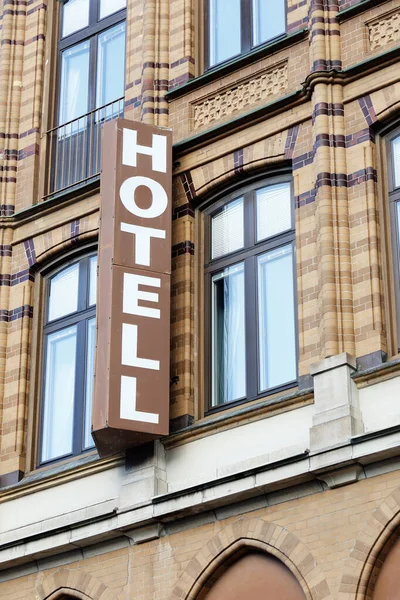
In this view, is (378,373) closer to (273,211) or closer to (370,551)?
(370,551)

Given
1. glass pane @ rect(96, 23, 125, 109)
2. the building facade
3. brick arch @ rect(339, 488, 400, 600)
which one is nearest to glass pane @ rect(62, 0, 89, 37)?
the building facade

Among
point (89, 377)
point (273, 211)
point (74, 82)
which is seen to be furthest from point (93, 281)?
point (74, 82)

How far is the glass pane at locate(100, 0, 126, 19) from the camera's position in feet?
74.6

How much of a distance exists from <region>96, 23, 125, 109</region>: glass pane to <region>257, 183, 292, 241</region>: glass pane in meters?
3.87

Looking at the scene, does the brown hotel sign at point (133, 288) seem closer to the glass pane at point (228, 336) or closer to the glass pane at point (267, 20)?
the glass pane at point (228, 336)

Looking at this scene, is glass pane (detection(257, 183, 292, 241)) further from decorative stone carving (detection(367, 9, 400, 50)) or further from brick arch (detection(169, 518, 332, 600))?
brick arch (detection(169, 518, 332, 600))

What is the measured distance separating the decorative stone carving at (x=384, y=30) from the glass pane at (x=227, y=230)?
279 centimetres

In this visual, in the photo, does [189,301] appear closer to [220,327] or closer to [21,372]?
[220,327]

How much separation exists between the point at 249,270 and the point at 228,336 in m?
0.92

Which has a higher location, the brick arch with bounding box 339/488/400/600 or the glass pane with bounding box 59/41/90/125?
the glass pane with bounding box 59/41/90/125

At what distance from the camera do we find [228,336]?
18.9 meters

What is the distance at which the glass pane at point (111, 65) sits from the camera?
Result: 22.2m

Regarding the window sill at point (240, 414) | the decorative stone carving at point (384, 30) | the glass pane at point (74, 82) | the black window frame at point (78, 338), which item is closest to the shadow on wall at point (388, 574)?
the window sill at point (240, 414)

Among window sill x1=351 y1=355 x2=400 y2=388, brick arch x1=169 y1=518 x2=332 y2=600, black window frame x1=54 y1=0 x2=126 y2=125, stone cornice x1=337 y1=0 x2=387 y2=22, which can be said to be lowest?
brick arch x1=169 y1=518 x2=332 y2=600
